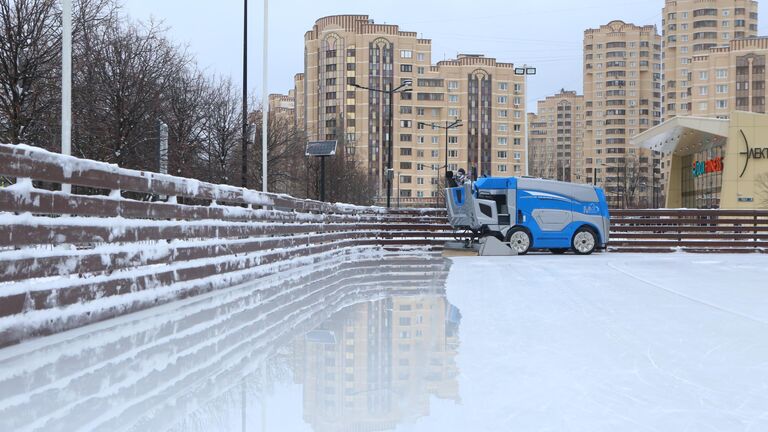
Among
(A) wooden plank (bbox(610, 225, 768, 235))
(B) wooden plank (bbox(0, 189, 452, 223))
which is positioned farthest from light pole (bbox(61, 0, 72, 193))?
(A) wooden plank (bbox(610, 225, 768, 235))

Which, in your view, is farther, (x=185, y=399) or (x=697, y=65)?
(x=697, y=65)

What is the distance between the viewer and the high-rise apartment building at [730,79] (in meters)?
117

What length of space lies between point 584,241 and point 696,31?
136608 millimetres

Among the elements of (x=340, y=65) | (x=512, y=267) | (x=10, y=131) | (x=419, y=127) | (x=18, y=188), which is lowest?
(x=512, y=267)

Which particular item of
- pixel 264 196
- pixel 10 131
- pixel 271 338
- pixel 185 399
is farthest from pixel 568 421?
pixel 10 131

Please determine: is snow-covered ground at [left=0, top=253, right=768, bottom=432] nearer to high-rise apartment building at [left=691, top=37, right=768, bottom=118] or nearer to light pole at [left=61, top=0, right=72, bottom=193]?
light pole at [left=61, top=0, right=72, bottom=193]

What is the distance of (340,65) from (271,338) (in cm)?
10876

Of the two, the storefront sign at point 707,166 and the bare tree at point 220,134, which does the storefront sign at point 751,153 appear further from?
the bare tree at point 220,134

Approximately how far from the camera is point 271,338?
624 cm

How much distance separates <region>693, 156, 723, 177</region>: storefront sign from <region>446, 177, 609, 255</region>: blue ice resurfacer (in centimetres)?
3916

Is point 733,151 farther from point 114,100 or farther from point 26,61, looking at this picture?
point 26,61

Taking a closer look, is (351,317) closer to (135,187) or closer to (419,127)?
(135,187)

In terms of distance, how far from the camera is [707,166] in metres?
59.2

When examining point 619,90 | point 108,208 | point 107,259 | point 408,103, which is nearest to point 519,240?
point 108,208
